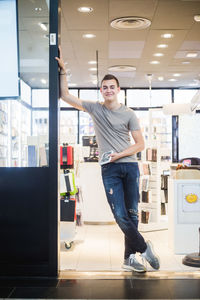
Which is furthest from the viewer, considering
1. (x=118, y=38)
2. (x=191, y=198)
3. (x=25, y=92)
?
(x=118, y=38)

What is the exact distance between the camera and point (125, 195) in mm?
3307

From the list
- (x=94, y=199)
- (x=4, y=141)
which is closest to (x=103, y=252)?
(x=4, y=141)

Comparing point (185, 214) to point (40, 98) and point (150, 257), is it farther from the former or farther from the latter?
point (40, 98)

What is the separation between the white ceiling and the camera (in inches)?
127

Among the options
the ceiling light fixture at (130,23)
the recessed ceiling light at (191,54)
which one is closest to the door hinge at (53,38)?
the ceiling light fixture at (130,23)

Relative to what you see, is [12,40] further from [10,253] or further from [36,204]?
[10,253]

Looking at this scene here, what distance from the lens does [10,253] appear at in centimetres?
322

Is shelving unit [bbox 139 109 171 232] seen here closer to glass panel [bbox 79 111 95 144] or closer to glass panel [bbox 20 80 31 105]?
glass panel [bbox 20 80 31 105]

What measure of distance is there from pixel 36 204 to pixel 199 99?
315cm

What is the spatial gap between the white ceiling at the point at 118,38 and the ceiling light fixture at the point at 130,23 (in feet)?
0.36

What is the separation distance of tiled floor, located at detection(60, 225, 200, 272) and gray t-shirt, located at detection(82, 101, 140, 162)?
106cm

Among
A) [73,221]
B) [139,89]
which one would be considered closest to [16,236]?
[73,221]

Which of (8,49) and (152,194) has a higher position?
(8,49)

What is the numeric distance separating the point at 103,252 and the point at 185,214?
94 centimetres
